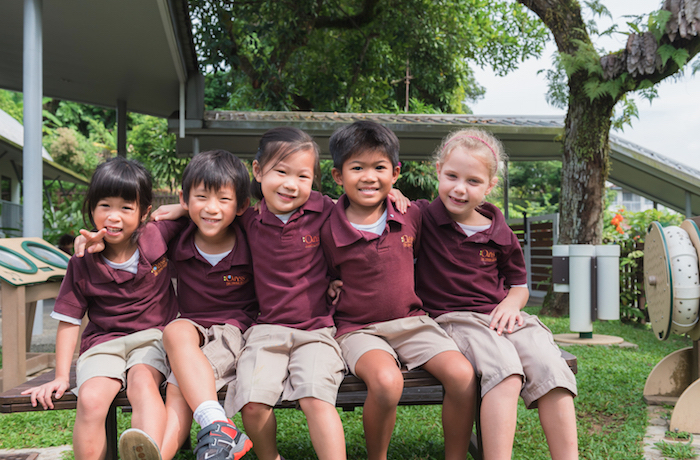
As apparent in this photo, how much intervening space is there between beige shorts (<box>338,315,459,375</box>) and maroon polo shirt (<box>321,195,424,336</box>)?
0.20 feet

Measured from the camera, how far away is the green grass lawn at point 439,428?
277cm

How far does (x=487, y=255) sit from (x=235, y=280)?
1.18 meters

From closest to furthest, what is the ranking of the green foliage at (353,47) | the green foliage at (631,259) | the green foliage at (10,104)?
the green foliage at (631,259)
the green foliage at (353,47)
the green foliage at (10,104)

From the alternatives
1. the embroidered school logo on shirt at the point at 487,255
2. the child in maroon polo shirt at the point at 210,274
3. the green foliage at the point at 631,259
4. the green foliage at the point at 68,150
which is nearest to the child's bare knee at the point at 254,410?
the child in maroon polo shirt at the point at 210,274

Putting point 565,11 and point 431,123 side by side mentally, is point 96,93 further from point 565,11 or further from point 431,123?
point 565,11

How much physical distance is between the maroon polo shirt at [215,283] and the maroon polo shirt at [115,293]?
102mm

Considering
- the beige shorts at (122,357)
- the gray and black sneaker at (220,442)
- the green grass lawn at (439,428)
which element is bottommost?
the green grass lawn at (439,428)

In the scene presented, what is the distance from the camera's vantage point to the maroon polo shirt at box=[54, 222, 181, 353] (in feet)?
7.70

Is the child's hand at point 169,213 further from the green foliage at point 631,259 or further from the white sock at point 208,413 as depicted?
the green foliage at point 631,259

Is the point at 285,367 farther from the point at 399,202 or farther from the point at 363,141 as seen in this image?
the point at 363,141

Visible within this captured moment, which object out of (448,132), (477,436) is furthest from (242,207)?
(448,132)

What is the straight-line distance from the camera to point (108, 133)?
30469mm

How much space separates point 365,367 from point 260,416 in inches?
17.1

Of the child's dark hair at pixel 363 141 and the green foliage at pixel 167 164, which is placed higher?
the green foliage at pixel 167 164
